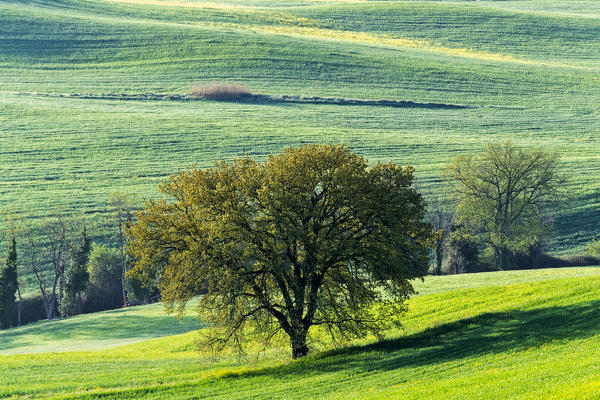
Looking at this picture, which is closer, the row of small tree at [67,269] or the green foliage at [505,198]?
the green foliage at [505,198]

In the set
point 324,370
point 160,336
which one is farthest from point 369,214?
point 160,336

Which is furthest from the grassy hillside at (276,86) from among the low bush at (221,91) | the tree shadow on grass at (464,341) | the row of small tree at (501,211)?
the tree shadow on grass at (464,341)

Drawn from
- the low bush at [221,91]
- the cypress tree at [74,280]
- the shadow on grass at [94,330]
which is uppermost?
the low bush at [221,91]

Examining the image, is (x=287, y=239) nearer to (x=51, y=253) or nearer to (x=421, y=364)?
(x=421, y=364)

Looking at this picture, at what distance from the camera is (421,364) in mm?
24422

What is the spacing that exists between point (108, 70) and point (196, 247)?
9853 cm

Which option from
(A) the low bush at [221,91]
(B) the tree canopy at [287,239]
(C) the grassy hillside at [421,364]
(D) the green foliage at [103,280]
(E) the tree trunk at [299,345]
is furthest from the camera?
(A) the low bush at [221,91]

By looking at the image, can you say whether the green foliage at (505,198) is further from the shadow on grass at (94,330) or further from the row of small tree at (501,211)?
the shadow on grass at (94,330)

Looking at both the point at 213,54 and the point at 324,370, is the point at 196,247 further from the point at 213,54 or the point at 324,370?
the point at 213,54

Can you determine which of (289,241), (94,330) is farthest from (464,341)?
(94,330)

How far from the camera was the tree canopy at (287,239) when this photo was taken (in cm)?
2755

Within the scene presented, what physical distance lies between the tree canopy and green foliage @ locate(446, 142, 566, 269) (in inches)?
1186

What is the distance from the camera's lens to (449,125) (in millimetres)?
95000

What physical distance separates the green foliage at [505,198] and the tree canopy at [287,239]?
1186 inches
